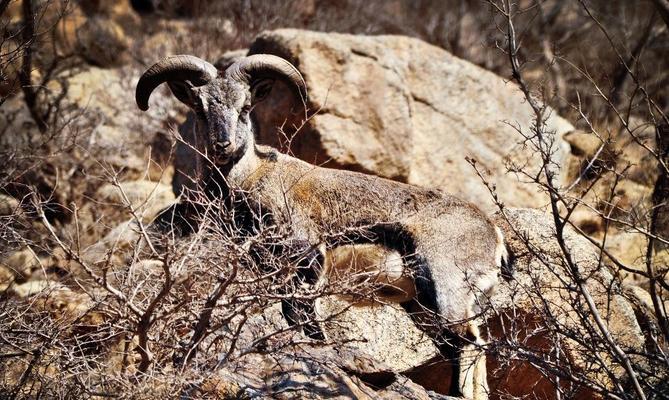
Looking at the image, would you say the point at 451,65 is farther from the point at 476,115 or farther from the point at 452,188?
the point at 452,188

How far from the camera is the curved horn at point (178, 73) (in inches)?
354

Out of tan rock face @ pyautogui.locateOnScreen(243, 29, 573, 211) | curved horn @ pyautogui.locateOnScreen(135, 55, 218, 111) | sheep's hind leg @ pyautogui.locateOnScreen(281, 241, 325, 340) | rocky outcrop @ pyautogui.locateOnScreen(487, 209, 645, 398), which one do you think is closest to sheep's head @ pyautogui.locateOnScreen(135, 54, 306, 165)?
curved horn @ pyautogui.locateOnScreen(135, 55, 218, 111)

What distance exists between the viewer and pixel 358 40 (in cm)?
1252

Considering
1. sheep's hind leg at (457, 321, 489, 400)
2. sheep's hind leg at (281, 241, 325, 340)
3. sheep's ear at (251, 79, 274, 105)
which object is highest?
sheep's ear at (251, 79, 274, 105)

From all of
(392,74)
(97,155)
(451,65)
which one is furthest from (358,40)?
(97,155)

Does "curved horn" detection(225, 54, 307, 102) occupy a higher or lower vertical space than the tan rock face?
higher

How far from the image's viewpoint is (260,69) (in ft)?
30.0

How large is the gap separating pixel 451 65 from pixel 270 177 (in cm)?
528

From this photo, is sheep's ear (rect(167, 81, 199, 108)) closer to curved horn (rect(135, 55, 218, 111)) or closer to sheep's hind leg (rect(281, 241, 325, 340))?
curved horn (rect(135, 55, 218, 111))

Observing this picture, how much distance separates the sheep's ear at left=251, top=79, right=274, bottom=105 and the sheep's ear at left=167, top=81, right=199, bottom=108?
592mm

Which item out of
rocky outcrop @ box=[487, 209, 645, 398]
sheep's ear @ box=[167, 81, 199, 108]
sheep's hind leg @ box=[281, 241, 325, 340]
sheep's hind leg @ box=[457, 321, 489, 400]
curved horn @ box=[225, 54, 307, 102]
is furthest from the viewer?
curved horn @ box=[225, 54, 307, 102]

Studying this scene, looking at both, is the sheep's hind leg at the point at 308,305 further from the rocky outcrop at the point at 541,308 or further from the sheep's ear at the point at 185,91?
the sheep's ear at the point at 185,91

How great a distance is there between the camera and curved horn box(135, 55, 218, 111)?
8.99 m

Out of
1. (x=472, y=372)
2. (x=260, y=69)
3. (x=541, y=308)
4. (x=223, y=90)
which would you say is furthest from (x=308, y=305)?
(x=260, y=69)
